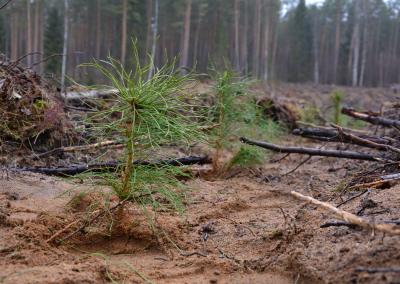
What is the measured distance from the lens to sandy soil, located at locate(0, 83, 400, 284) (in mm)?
2131

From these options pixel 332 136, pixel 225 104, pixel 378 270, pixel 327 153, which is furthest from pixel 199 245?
pixel 332 136

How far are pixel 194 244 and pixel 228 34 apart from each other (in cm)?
4063

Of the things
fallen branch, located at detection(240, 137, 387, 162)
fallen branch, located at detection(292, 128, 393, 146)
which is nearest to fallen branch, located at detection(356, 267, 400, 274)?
fallen branch, located at detection(240, 137, 387, 162)

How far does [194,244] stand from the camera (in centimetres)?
287

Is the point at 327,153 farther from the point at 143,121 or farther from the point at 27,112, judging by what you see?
the point at 27,112

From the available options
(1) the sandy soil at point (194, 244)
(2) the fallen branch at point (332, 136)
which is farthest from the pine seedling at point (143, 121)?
(2) the fallen branch at point (332, 136)

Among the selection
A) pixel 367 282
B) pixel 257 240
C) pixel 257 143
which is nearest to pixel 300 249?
pixel 257 240

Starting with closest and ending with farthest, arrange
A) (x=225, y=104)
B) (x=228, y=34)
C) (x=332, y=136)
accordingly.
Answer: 1. (x=225, y=104)
2. (x=332, y=136)
3. (x=228, y=34)

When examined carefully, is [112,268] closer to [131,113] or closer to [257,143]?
[131,113]

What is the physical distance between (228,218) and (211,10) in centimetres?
3863

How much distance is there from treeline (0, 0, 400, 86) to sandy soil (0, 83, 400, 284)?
2186cm

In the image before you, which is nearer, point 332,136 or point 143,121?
point 143,121

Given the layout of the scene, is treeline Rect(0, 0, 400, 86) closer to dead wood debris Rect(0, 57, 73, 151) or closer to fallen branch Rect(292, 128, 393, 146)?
dead wood debris Rect(0, 57, 73, 151)

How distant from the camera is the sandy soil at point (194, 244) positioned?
213cm
